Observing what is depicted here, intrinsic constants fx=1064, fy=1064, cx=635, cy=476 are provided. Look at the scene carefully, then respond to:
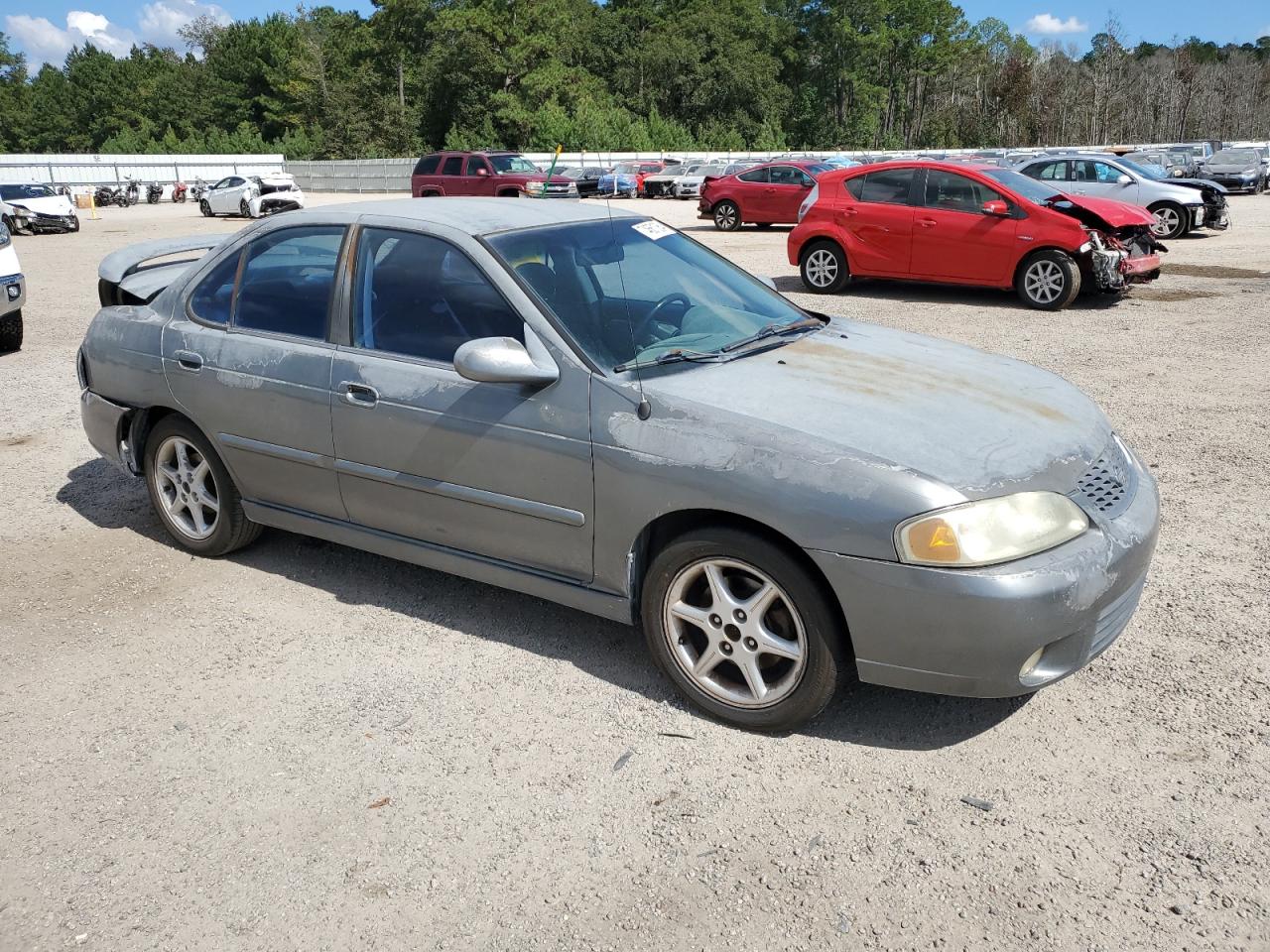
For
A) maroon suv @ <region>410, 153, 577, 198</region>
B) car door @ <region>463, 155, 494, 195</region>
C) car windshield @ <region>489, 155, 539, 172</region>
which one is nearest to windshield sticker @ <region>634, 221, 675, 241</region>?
maroon suv @ <region>410, 153, 577, 198</region>

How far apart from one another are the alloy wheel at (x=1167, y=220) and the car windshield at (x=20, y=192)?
1153 inches

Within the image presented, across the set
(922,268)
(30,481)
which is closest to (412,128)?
(922,268)

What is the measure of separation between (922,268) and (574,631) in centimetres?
998

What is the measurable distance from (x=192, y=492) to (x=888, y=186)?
10299mm

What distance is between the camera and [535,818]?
10.2ft

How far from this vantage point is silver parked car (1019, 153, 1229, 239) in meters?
19.1

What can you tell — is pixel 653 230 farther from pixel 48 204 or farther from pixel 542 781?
pixel 48 204

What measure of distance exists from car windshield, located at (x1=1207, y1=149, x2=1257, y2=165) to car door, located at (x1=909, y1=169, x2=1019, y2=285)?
26156mm

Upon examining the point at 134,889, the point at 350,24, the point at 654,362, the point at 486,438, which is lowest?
→ the point at 134,889

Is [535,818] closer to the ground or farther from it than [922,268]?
closer to the ground

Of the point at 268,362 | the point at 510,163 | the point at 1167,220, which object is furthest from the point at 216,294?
the point at 510,163

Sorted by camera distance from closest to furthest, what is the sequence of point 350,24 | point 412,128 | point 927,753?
point 927,753 < point 412,128 < point 350,24

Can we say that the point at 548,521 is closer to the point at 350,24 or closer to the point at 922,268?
the point at 922,268

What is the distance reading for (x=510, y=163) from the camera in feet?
99.3
